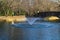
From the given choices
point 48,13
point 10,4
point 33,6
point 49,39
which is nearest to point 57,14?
point 48,13

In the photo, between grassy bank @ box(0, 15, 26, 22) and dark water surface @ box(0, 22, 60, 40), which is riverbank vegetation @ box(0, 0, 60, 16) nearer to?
grassy bank @ box(0, 15, 26, 22)

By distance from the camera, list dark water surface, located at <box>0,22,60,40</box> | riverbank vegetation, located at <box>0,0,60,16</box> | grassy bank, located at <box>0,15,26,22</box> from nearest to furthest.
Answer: dark water surface, located at <box>0,22,60,40</box> → grassy bank, located at <box>0,15,26,22</box> → riverbank vegetation, located at <box>0,0,60,16</box>

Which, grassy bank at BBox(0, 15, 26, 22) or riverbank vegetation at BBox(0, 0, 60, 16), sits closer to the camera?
grassy bank at BBox(0, 15, 26, 22)

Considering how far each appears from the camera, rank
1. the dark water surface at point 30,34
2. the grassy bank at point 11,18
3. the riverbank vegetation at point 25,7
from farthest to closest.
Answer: the riverbank vegetation at point 25,7
the grassy bank at point 11,18
the dark water surface at point 30,34

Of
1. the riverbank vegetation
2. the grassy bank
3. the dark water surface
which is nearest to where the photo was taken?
the dark water surface

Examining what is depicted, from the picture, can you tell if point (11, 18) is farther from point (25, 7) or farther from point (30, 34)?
point (30, 34)

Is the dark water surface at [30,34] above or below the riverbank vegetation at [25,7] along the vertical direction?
above

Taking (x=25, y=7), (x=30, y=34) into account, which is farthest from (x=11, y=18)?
(x=30, y=34)

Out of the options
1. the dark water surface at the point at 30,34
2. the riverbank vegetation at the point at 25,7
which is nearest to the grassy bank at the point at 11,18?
the riverbank vegetation at the point at 25,7

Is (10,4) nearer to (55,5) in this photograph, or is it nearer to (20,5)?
(20,5)

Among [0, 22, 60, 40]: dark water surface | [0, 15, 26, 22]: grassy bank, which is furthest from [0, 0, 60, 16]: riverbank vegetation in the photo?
[0, 22, 60, 40]: dark water surface

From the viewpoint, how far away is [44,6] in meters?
24.5

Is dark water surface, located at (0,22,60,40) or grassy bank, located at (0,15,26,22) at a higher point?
dark water surface, located at (0,22,60,40)

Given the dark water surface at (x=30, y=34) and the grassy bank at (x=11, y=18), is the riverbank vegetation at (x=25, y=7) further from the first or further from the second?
the dark water surface at (x=30, y=34)
